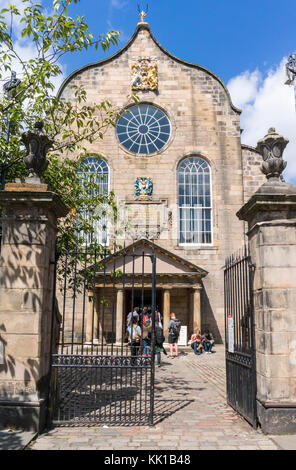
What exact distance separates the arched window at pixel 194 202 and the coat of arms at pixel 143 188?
5.31 feet

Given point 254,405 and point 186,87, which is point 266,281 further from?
point 186,87

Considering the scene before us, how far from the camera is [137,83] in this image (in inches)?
869

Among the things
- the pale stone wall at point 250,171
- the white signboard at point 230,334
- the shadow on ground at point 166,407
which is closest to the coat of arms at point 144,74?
the pale stone wall at point 250,171

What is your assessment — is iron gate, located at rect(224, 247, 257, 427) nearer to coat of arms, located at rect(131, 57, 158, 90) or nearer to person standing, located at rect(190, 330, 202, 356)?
person standing, located at rect(190, 330, 202, 356)

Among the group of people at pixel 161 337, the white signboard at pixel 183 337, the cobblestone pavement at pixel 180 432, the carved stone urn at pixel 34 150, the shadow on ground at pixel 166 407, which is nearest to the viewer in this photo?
the cobblestone pavement at pixel 180 432

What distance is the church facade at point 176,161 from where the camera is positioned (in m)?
20.4

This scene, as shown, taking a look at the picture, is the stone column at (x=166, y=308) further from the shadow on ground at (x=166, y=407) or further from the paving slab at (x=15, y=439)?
the paving slab at (x=15, y=439)

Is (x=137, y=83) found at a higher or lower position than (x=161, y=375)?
higher

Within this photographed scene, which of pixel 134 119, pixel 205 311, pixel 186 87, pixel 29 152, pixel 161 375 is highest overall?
pixel 186 87

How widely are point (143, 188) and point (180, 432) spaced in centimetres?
Answer: 1625

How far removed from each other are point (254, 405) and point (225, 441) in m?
0.84

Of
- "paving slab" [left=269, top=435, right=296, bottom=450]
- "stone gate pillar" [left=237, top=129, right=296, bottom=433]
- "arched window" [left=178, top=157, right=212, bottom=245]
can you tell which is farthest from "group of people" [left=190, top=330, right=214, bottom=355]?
"paving slab" [left=269, top=435, right=296, bottom=450]
